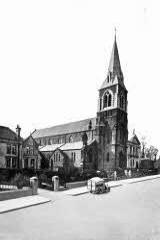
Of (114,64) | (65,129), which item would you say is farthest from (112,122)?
(65,129)

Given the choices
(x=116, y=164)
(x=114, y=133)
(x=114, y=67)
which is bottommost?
(x=116, y=164)

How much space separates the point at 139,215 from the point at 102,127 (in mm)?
36458

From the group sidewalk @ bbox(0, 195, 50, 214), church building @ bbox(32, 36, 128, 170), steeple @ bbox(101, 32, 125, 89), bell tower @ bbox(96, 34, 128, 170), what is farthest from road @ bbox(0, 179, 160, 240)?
A: steeple @ bbox(101, 32, 125, 89)

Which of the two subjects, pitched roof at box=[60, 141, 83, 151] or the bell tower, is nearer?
the bell tower

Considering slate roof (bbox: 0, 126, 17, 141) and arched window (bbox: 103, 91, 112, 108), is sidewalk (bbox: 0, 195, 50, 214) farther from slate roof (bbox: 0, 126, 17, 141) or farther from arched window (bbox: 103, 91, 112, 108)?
arched window (bbox: 103, 91, 112, 108)

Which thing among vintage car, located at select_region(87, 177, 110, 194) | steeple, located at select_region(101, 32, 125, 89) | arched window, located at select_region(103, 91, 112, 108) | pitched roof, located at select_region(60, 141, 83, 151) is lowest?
vintage car, located at select_region(87, 177, 110, 194)

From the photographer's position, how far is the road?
8.94 m

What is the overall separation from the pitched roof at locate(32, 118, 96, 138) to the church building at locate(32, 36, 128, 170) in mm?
347

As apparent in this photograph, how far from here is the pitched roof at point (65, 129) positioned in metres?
54.0

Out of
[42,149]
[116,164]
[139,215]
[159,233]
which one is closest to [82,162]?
[116,164]

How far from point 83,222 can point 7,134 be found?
111 feet

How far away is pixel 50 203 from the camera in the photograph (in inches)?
614

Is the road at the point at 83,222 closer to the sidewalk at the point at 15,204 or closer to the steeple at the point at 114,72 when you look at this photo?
the sidewalk at the point at 15,204

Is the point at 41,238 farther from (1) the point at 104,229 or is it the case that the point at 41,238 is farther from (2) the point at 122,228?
(2) the point at 122,228
